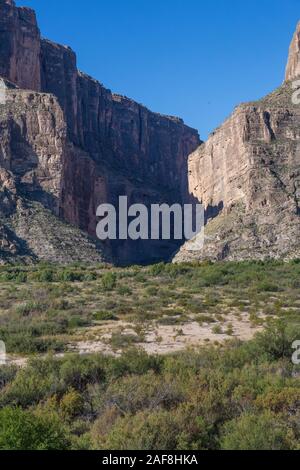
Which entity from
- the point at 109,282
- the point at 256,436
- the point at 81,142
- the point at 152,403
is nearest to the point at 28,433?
the point at 152,403

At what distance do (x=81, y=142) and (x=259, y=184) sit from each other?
5105cm

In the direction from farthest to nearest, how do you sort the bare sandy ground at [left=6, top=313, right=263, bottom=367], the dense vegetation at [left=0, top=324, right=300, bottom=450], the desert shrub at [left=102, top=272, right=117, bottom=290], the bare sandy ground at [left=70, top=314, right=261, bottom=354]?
the desert shrub at [left=102, top=272, right=117, bottom=290] → the bare sandy ground at [left=70, top=314, right=261, bottom=354] → the bare sandy ground at [left=6, top=313, right=263, bottom=367] → the dense vegetation at [left=0, top=324, right=300, bottom=450]

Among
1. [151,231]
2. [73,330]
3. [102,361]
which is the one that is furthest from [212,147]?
[102,361]

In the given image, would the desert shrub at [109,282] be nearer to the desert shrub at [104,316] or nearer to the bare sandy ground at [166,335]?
the desert shrub at [104,316]

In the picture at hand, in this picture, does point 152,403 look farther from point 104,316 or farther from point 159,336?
point 104,316

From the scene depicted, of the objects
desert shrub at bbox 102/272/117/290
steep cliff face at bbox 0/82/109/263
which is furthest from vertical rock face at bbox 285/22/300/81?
desert shrub at bbox 102/272/117/290

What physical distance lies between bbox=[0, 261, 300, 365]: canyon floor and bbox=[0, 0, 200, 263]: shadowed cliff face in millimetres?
20733

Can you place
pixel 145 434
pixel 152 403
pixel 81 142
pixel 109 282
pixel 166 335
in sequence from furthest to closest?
pixel 81 142 < pixel 109 282 < pixel 166 335 < pixel 152 403 < pixel 145 434

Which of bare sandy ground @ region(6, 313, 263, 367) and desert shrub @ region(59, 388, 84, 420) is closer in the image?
desert shrub @ region(59, 388, 84, 420)

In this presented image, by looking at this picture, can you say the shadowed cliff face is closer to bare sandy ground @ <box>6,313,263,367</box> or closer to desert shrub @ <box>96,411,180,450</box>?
bare sandy ground @ <box>6,313,263,367</box>

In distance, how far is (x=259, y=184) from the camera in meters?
69.2

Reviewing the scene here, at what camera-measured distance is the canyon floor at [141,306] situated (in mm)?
25141

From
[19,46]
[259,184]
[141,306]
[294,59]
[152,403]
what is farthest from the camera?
[19,46]

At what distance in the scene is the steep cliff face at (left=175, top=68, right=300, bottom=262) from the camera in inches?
2498
